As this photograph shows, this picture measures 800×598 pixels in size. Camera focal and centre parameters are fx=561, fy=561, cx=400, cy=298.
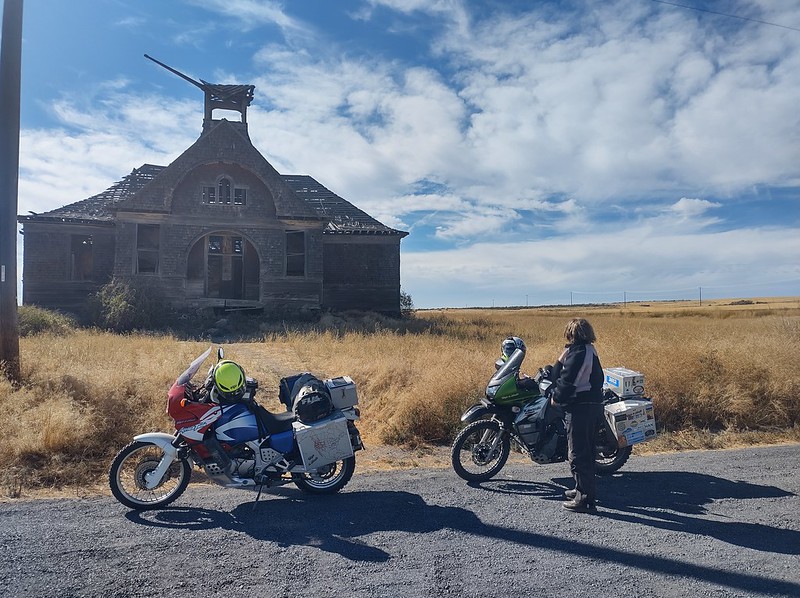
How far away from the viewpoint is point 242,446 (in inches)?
200

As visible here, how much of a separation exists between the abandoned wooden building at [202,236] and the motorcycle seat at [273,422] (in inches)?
727

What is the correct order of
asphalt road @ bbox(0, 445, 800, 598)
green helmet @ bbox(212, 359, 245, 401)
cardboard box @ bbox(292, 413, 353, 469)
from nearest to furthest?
asphalt road @ bbox(0, 445, 800, 598), green helmet @ bbox(212, 359, 245, 401), cardboard box @ bbox(292, 413, 353, 469)

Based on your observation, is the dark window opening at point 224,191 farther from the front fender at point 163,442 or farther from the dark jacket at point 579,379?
the dark jacket at point 579,379

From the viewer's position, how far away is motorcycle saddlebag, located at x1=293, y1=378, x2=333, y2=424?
5.27 m

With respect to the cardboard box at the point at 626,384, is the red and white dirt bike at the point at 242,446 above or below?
below

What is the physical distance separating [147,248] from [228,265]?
3.38 m

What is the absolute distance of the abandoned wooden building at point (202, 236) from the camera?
22.3m

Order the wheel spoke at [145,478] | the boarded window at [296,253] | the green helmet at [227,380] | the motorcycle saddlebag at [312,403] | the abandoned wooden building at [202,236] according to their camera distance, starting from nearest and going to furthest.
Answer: the wheel spoke at [145,478]
the green helmet at [227,380]
the motorcycle saddlebag at [312,403]
the abandoned wooden building at [202,236]
the boarded window at [296,253]

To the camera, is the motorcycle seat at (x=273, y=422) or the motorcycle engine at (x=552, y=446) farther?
the motorcycle engine at (x=552, y=446)

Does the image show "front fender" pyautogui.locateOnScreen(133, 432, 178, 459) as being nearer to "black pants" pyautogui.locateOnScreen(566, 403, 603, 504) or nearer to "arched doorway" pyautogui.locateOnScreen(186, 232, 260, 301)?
"black pants" pyautogui.locateOnScreen(566, 403, 603, 504)

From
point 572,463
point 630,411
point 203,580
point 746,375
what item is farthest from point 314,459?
point 746,375

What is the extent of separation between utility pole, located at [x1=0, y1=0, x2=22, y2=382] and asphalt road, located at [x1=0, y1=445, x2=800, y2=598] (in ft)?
15.1

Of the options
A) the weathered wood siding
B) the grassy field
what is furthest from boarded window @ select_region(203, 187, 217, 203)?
the grassy field

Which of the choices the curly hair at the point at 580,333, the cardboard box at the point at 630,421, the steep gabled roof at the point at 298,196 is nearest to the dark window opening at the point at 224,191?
the steep gabled roof at the point at 298,196
